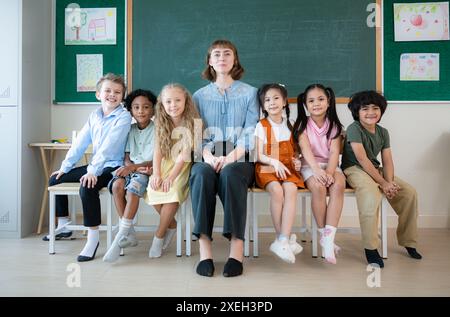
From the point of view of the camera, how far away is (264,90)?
2020 millimetres

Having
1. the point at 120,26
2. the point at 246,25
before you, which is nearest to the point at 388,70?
the point at 246,25

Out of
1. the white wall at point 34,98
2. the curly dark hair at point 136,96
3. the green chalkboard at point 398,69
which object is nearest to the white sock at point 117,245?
the curly dark hair at point 136,96

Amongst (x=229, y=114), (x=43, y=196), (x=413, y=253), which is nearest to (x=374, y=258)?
(x=413, y=253)

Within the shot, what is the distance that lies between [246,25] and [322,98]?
1.05m

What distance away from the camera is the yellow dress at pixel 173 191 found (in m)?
1.91

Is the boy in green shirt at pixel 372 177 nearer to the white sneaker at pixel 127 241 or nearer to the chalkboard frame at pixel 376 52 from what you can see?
the chalkboard frame at pixel 376 52

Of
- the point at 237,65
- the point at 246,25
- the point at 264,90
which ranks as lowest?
the point at 264,90

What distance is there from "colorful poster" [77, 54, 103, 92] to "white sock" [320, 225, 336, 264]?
207 centimetres

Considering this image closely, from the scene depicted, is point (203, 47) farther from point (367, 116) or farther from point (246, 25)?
point (367, 116)

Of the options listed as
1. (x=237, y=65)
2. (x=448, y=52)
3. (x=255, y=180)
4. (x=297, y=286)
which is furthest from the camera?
(x=448, y=52)

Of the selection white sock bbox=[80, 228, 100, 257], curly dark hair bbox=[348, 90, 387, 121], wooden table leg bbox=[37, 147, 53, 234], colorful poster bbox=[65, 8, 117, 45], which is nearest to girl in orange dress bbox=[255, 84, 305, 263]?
curly dark hair bbox=[348, 90, 387, 121]

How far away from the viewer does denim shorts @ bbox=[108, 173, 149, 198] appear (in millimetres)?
1943

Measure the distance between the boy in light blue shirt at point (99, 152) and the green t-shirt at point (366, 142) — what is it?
1.32 m

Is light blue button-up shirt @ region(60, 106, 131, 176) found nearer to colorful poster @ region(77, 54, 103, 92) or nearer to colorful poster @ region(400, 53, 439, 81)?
colorful poster @ region(77, 54, 103, 92)
